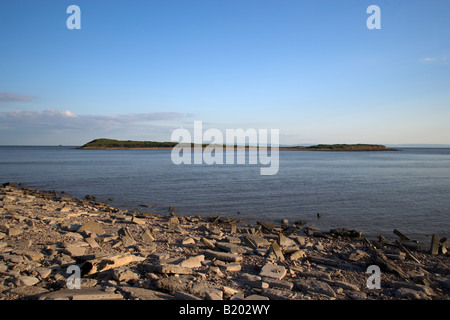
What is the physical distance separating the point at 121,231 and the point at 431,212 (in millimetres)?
15042

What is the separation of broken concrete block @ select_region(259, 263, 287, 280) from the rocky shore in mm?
24

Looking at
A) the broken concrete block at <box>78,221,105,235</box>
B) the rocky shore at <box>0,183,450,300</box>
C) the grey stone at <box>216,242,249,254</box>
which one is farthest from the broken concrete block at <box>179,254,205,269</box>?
the broken concrete block at <box>78,221,105,235</box>

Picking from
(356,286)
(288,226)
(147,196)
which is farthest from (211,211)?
(356,286)

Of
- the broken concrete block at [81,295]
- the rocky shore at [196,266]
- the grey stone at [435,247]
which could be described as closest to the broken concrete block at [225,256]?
the rocky shore at [196,266]

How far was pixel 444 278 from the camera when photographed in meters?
7.11

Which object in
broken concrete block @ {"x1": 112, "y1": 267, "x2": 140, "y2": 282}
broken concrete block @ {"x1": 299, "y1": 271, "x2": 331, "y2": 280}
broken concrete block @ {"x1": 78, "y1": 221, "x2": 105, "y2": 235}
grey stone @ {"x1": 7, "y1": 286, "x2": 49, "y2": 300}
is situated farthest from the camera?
broken concrete block @ {"x1": 78, "y1": 221, "x2": 105, "y2": 235}

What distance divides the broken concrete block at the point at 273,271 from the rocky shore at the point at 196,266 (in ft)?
0.08

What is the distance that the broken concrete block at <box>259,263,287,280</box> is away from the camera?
6.43 meters

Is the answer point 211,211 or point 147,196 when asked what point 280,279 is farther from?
point 147,196

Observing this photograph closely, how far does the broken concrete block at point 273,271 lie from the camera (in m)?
6.43

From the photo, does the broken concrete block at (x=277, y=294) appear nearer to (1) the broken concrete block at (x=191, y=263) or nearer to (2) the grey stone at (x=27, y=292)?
(1) the broken concrete block at (x=191, y=263)

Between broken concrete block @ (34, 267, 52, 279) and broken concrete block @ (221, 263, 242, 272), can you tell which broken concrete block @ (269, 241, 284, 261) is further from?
broken concrete block @ (34, 267, 52, 279)

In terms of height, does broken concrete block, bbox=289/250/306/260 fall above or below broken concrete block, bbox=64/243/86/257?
below

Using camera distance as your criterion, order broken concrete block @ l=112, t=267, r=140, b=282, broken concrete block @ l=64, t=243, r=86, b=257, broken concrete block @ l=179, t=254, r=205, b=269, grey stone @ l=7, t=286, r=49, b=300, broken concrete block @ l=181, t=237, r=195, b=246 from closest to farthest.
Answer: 1. grey stone @ l=7, t=286, r=49, b=300
2. broken concrete block @ l=112, t=267, r=140, b=282
3. broken concrete block @ l=179, t=254, r=205, b=269
4. broken concrete block @ l=64, t=243, r=86, b=257
5. broken concrete block @ l=181, t=237, r=195, b=246
